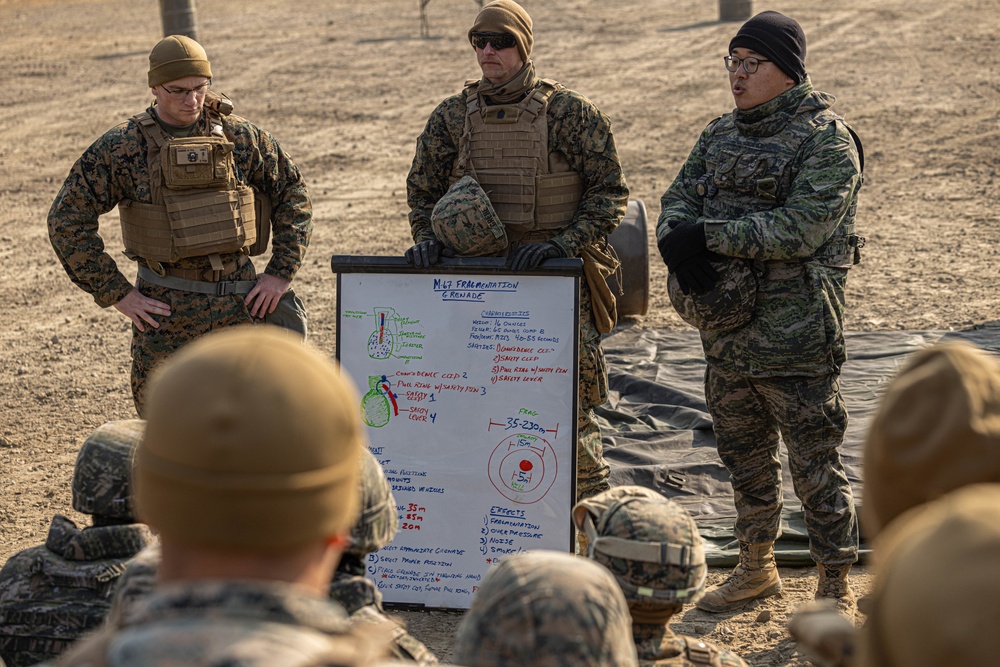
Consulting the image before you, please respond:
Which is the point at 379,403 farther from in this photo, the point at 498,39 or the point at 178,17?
the point at 178,17

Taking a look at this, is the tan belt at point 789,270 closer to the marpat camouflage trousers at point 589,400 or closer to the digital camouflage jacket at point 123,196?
the marpat camouflage trousers at point 589,400

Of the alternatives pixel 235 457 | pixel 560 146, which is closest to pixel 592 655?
pixel 235 457

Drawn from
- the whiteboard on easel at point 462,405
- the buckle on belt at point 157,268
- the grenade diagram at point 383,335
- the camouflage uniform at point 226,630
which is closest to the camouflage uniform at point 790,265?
the whiteboard on easel at point 462,405

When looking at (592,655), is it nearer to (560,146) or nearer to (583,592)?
(583,592)

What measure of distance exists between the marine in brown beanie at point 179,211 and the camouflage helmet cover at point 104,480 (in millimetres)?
2242

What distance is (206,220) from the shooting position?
5480mm

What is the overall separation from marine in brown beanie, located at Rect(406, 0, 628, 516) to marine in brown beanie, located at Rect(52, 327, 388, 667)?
3.32m

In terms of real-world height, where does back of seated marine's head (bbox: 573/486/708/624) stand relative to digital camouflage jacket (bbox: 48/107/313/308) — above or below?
below

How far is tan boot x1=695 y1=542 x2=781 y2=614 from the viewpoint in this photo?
17.2ft

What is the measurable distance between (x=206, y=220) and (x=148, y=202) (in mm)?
294

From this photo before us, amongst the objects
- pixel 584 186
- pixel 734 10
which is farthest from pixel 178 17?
pixel 584 186

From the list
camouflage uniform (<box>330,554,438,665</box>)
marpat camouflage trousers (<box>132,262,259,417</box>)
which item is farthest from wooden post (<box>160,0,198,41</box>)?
camouflage uniform (<box>330,554,438,665</box>)

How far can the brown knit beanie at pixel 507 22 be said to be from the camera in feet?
17.1

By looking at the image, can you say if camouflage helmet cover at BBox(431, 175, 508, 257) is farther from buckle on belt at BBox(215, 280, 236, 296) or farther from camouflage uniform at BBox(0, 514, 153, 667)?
camouflage uniform at BBox(0, 514, 153, 667)
